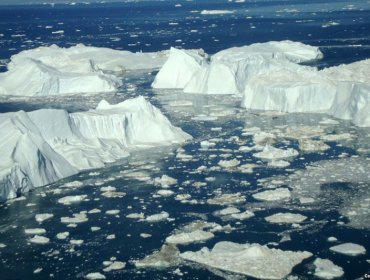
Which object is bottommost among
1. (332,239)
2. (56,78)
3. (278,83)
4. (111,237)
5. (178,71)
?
(56,78)

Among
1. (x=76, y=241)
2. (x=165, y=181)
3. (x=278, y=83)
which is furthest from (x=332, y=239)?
(x=278, y=83)

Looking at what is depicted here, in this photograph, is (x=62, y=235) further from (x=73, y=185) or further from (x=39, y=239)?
(x=73, y=185)

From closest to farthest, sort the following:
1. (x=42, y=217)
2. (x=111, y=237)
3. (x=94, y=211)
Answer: (x=111, y=237), (x=42, y=217), (x=94, y=211)

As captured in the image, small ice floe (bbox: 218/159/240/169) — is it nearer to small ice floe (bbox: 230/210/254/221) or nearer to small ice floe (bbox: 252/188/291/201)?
small ice floe (bbox: 252/188/291/201)

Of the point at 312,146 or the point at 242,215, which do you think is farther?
the point at 312,146

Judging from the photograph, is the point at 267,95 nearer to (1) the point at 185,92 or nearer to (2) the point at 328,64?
(1) the point at 185,92

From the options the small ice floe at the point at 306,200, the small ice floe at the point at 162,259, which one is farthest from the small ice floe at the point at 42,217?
the small ice floe at the point at 306,200
